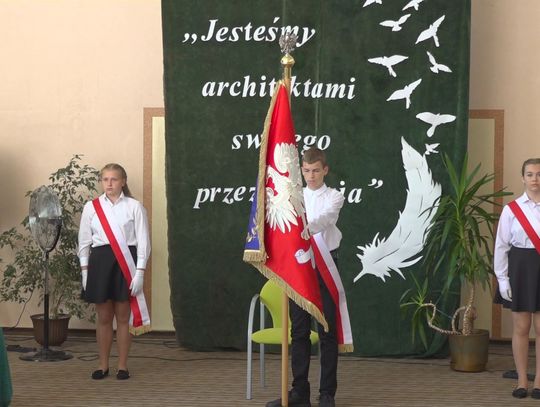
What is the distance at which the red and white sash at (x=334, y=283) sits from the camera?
4.64 metres

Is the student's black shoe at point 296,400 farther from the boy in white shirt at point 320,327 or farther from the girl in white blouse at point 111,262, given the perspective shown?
the girl in white blouse at point 111,262

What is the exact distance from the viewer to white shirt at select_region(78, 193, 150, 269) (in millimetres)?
5461

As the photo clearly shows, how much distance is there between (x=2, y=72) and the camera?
7238mm

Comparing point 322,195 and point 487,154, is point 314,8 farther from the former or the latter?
point 322,195

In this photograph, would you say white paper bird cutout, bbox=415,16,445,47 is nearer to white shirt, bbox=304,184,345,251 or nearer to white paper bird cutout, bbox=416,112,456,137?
white paper bird cutout, bbox=416,112,456,137

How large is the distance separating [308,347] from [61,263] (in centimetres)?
260

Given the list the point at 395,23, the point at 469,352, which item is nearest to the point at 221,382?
the point at 469,352

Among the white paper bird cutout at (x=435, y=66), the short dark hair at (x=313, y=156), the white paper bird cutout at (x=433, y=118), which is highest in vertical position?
the white paper bird cutout at (x=435, y=66)

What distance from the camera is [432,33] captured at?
6238 mm

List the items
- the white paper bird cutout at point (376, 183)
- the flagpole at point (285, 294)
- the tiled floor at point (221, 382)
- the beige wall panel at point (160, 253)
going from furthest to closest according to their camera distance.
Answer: the beige wall panel at point (160, 253)
the white paper bird cutout at point (376, 183)
the tiled floor at point (221, 382)
the flagpole at point (285, 294)

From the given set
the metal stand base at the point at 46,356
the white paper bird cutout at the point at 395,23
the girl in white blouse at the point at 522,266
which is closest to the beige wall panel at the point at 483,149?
the white paper bird cutout at the point at 395,23

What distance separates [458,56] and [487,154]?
0.85m

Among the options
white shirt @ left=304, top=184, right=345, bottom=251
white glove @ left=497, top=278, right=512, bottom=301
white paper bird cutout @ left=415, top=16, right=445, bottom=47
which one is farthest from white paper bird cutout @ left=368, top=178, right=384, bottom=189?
white shirt @ left=304, top=184, right=345, bottom=251

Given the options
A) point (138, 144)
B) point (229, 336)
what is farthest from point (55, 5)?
point (229, 336)
